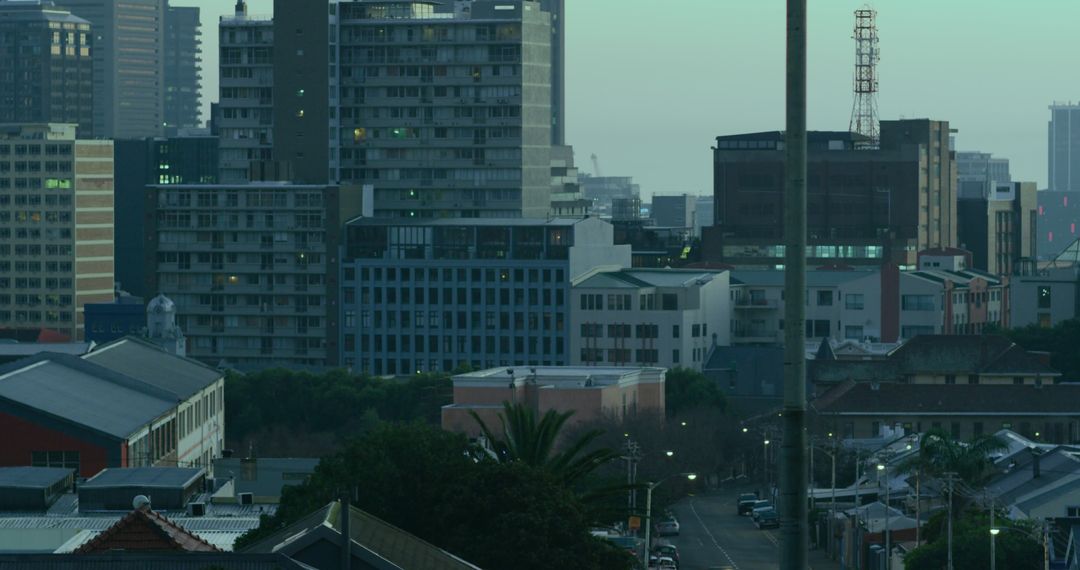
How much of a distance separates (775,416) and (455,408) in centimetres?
2107

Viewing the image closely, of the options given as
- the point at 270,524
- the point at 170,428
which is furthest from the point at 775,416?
the point at 270,524

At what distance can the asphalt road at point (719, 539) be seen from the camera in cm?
10550

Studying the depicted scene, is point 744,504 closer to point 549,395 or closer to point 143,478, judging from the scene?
point 549,395

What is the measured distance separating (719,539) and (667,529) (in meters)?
2.77

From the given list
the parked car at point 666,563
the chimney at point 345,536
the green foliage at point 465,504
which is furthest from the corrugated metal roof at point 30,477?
the chimney at point 345,536

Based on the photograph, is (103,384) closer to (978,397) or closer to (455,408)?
(455,408)

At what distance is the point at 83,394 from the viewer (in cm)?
10250

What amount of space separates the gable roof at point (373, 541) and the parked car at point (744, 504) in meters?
84.2

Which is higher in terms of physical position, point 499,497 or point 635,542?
point 499,497

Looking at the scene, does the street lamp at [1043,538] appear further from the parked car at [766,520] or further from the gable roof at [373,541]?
the gable roof at [373,541]

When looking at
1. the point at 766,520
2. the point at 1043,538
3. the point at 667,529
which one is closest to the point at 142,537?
the point at 1043,538

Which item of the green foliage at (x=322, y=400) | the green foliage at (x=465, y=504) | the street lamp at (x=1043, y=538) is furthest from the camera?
the green foliage at (x=322, y=400)

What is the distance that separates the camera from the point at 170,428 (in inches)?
4316

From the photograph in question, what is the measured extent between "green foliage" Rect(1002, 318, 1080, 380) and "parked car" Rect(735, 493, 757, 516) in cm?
5607
